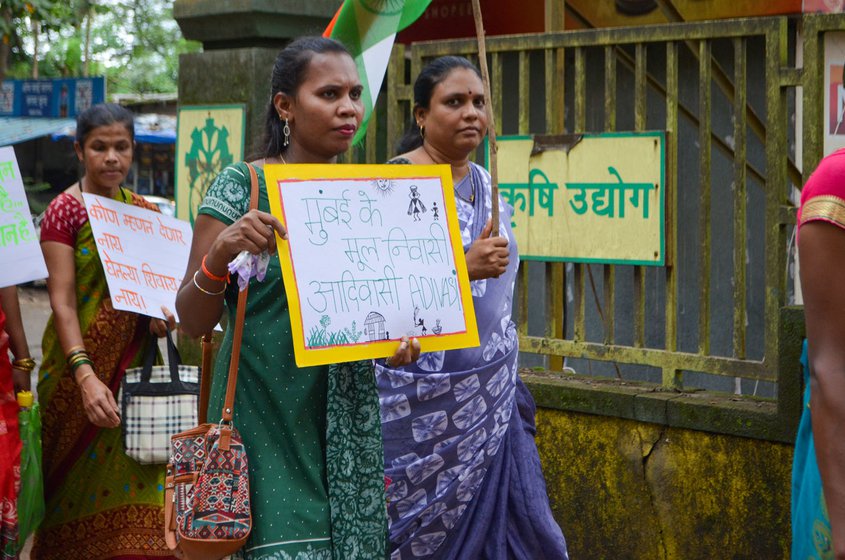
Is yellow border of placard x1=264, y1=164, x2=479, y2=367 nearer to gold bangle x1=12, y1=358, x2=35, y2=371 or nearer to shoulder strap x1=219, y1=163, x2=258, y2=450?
shoulder strap x1=219, y1=163, x2=258, y2=450

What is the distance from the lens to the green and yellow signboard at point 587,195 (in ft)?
16.3

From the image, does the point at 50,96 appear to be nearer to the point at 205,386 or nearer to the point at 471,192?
the point at 471,192

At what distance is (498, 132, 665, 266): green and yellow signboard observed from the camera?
4.97 metres

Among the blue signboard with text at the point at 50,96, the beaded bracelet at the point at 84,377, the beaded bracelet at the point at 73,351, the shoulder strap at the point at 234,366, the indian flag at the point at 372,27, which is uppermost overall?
the blue signboard with text at the point at 50,96

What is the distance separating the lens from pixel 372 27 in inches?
159

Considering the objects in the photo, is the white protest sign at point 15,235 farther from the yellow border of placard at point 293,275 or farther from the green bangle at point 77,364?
the yellow border of placard at point 293,275

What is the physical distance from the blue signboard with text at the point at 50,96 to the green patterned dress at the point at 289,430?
20.1 m

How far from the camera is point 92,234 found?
456cm

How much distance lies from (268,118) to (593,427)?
2.39 metres

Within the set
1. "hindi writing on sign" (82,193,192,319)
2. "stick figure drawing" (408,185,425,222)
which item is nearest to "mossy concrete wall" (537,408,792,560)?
"hindi writing on sign" (82,193,192,319)

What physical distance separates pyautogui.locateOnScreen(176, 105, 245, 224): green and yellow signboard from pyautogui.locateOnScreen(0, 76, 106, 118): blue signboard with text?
16299 mm

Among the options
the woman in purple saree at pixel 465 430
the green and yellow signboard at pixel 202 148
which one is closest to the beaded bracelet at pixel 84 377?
the woman in purple saree at pixel 465 430

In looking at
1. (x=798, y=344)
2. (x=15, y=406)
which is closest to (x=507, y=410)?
(x=798, y=344)

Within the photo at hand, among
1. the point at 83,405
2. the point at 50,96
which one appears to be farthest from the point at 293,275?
the point at 50,96
